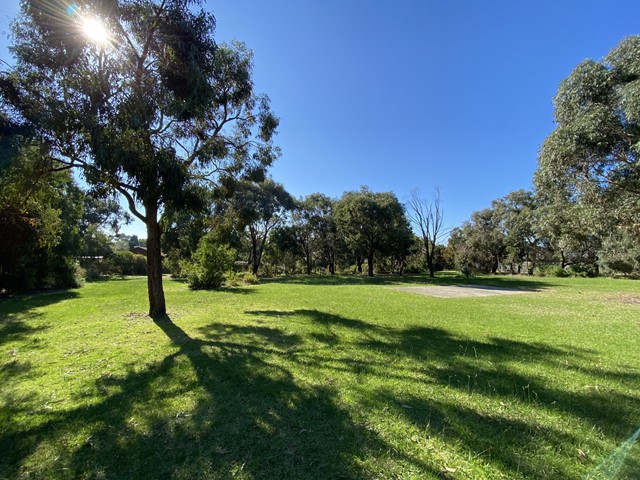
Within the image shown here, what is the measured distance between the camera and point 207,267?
15.3m

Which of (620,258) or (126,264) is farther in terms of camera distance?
(126,264)

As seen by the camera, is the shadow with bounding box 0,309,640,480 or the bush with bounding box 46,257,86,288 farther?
the bush with bounding box 46,257,86,288

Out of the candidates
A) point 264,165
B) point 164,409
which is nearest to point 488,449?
point 164,409

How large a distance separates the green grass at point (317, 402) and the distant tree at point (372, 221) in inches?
897

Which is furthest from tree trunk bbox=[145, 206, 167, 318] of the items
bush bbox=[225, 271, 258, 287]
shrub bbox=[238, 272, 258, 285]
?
shrub bbox=[238, 272, 258, 285]

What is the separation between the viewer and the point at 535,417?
2766 millimetres

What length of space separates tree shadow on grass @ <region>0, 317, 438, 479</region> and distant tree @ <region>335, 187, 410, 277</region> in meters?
25.9

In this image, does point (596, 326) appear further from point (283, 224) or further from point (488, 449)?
point (283, 224)

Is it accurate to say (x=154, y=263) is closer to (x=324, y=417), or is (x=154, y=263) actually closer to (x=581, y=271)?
(x=324, y=417)

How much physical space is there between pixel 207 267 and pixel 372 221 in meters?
18.2

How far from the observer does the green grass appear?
7.09 ft

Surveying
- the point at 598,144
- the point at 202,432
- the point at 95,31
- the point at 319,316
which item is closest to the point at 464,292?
the point at 598,144

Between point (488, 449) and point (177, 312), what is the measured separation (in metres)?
8.17

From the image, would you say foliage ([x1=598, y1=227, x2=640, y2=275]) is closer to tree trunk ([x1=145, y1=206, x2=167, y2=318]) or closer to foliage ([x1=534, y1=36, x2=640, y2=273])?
foliage ([x1=534, y1=36, x2=640, y2=273])
